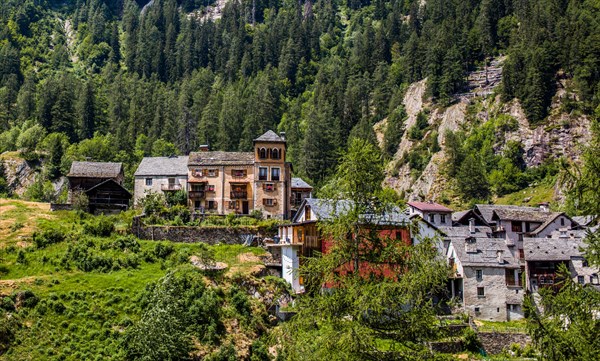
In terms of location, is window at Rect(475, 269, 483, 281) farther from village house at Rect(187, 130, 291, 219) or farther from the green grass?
the green grass

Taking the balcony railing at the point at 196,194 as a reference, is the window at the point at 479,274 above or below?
below

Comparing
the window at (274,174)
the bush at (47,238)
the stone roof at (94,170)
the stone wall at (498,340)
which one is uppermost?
the stone roof at (94,170)

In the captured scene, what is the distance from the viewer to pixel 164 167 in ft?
281

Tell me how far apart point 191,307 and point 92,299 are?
27.9 ft

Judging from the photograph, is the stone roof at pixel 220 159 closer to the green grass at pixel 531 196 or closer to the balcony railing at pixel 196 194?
the balcony railing at pixel 196 194

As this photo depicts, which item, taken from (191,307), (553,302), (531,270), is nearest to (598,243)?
(553,302)

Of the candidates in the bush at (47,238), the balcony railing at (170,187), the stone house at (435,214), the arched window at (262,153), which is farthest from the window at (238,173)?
the bush at (47,238)

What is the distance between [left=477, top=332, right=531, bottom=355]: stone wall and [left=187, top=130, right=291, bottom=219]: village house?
31.2m

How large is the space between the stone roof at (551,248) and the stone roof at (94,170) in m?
54.2

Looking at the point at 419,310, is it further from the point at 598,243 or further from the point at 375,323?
the point at 598,243

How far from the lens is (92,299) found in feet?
172

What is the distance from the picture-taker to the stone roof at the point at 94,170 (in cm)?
8338

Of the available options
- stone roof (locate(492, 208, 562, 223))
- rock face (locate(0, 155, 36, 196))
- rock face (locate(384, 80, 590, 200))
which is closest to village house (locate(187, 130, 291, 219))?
stone roof (locate(492, 208, 562, 223))

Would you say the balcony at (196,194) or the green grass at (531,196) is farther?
the green grass at (531,196)
